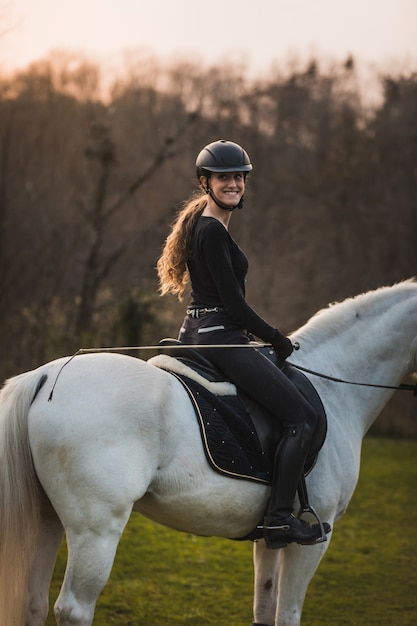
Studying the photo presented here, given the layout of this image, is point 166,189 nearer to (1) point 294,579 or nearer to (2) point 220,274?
(2) point 220,274

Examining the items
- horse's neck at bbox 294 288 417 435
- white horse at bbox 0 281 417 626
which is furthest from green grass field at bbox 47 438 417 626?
horse's neck at bbox 294 288 417 435

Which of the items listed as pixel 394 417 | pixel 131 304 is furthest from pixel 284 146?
pixel 131 304

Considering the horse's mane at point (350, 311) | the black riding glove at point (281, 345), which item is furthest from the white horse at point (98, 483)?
the horse's mane at point (350, 311)

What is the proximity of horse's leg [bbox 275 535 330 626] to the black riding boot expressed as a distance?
272 millimetres

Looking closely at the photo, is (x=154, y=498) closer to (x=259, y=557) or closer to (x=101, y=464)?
(x=101, y=464)

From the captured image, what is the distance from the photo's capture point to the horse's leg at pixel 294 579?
435 cm

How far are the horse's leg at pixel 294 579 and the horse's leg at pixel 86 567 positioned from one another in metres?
1.22

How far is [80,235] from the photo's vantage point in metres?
15.4

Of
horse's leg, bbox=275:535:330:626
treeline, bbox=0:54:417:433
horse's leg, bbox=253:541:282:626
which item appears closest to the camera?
horse's leg, bbox=275:535:330:626

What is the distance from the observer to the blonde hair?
4289 millimetres

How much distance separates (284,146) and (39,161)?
1658 centimetres

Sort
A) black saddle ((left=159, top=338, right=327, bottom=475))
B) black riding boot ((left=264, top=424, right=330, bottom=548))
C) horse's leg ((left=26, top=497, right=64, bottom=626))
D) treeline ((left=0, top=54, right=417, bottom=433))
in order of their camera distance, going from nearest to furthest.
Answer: horse's leg ((left=26, top=497, right=64, bottom=626)) < black riding boot ((left=264, top=424, right=330, bottom=548)) < black saddle ((left=159, top=338, right=327, bottom=475)) < treeline ((left=0, top=54, right=417, bottom=433))

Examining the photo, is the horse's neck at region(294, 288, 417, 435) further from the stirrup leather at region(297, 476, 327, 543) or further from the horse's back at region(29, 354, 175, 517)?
the horse's back at region(29, 354, 175, 517)

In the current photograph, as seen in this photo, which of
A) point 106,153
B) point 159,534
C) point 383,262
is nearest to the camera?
point 159,534
